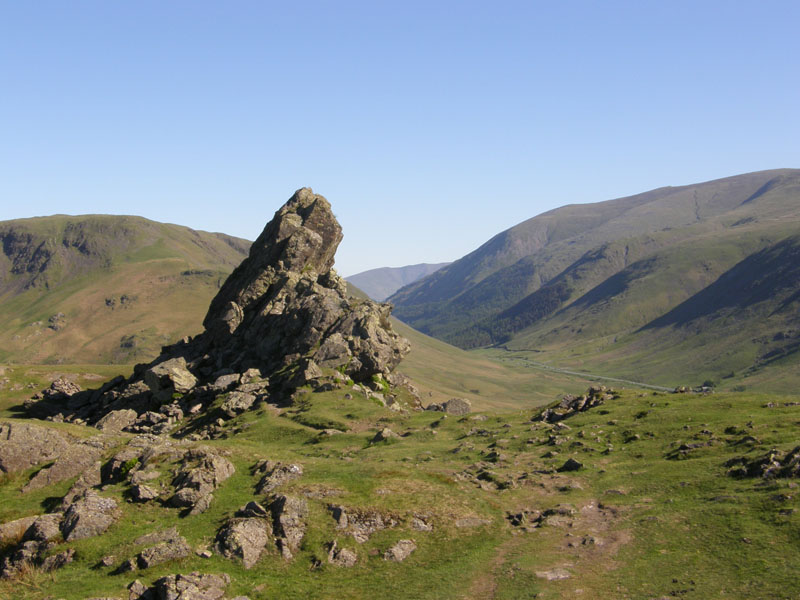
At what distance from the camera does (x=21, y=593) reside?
2955 cm

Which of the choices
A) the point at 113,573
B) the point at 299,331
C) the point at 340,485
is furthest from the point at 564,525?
the point at 299,331

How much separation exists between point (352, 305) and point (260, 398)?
2552 cm

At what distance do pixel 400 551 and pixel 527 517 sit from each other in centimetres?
1007

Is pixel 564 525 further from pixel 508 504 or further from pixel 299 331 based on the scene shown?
pixel 299 331

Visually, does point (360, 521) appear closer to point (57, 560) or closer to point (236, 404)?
point (57, 560)

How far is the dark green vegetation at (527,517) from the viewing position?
1204 inches

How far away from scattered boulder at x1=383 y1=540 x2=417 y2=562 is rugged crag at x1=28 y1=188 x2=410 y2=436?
45.4 meters

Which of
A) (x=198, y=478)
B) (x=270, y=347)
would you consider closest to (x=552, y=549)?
(x=198, y=478)

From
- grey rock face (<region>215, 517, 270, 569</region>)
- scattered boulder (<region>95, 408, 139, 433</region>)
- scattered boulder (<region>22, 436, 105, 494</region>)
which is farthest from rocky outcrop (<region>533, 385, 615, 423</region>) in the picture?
scattered boulder (<region>95, 408, 139, 433</region>)

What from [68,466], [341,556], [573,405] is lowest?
[341,556]

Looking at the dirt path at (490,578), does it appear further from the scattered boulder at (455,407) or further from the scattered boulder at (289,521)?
the scattered boulder at (455,407)

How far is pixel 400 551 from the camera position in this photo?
115ft

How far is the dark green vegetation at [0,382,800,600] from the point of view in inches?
1204

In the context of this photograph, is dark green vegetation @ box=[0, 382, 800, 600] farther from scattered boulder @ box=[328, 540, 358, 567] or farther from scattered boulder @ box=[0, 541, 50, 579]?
scattered boulder @ box=[0, 541, 50, 579]
